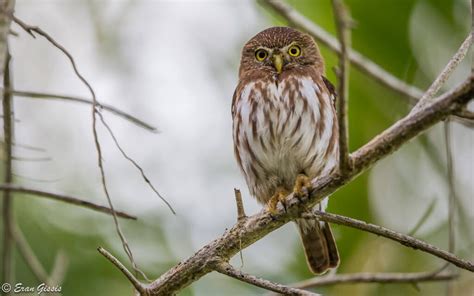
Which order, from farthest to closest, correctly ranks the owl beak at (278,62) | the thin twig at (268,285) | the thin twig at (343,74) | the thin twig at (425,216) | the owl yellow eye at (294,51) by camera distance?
the owl yellow eye at (294,51), the owl beak at (278,62), the thin twig at (425,216), the thin twig at (268,285), the thin twig at (343,74)

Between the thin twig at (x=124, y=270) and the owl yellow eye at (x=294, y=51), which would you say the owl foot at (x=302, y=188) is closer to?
the thin twig at (x=124, y=270)

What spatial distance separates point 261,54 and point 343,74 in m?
2.86

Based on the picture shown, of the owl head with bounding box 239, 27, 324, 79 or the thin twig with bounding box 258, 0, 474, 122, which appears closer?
the owl head with bounding box 239, 27, 324, 79

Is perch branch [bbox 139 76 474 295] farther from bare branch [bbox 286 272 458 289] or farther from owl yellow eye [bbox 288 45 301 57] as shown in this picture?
owl yellow eye [bbox 288 45 301 57]

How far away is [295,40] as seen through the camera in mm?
5258

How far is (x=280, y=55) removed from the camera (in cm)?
514

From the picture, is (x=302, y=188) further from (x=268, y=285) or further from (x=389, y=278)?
(x=389, y=278)

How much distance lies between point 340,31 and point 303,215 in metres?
1.42

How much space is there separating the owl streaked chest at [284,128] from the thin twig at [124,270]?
1.62 meters

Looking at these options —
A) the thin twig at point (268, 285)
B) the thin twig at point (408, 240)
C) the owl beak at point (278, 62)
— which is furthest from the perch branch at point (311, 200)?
the owl beak at point (278, 62)

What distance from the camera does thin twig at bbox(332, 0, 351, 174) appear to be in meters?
2.19

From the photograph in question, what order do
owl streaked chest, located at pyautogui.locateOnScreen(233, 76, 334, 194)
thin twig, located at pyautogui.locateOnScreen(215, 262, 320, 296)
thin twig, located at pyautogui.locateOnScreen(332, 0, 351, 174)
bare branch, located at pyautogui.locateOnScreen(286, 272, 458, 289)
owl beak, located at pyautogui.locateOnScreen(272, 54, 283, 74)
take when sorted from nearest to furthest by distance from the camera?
thin twig, located at pyautogui.locateOnScreen(332, 0, 351, 174), thin twig, located at pyautogui.locateOnScreen(215, 262, 320, 296), bare branch, located at pyautogui.locateOnScreen(286, 272, 458, 289), owl streaked chest, located at pyautogui.locateOnScreen(233, 76, 334, 194), owl beak, located at pyautogui.locateOnScreen(272, 54, 283, 74)

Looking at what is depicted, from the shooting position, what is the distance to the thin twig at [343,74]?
2.19 meters

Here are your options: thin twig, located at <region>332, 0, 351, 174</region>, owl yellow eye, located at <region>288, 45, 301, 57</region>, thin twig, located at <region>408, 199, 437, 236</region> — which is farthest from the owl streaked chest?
thin twig, located at <region>332, 0, 351, 174</region>
